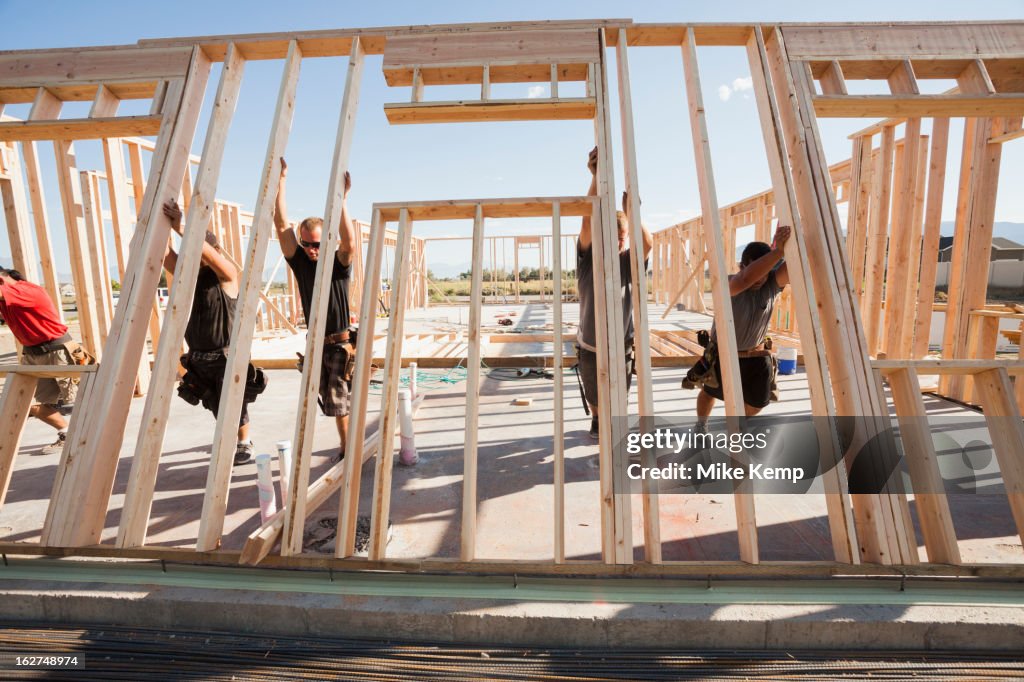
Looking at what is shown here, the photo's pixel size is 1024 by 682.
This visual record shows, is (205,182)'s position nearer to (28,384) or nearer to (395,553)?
(28,384)

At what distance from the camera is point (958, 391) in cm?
504

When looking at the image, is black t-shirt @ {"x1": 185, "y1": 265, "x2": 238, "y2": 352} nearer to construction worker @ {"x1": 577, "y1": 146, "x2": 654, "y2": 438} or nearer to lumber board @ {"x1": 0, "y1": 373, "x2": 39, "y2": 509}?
lumber board @ {"x1": 0, "y1": 373, "x2": 39, "y2": 509}

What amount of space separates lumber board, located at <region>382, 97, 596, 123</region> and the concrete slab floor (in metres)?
2.40

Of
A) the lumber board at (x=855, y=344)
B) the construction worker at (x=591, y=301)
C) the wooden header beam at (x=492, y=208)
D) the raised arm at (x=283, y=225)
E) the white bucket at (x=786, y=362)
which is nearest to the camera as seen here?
the lumber board at (x=855, y=344)

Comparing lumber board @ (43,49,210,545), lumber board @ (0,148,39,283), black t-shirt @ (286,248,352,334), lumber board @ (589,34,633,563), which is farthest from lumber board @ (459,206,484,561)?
lumber board @ (0,148,39,283)

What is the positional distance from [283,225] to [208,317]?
88 cm

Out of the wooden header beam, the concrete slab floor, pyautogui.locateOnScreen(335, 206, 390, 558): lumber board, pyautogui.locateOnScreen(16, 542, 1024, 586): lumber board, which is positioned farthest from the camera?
the concrete slab floor

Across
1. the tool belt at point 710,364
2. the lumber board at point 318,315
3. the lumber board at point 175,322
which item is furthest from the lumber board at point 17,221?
the tool belt at point 710,364

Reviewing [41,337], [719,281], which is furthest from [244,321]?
[41,337]

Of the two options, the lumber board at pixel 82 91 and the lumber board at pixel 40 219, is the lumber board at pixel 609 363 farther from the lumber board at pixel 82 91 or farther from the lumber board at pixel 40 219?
the lumber board at pixel 40 219

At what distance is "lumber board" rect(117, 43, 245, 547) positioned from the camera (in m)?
2.37

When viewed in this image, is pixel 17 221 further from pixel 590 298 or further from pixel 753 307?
pixel 753 307

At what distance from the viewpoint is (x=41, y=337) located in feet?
13.3

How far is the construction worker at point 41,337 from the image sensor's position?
387cm
